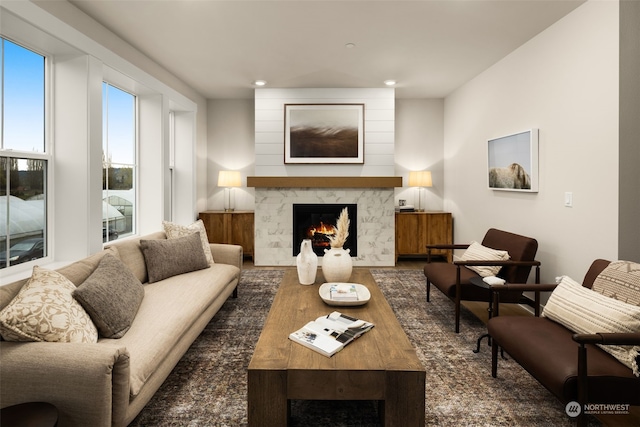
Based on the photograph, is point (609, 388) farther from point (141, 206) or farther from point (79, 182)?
point (141, 206)

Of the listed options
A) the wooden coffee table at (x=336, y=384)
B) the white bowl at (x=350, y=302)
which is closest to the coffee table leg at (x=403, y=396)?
the wooden coffee table at (x=336, y=384)

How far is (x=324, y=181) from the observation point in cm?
538

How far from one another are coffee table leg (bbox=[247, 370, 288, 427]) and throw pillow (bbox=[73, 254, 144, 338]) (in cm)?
86

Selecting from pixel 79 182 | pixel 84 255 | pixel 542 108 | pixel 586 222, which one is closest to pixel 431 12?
pixel 542 108

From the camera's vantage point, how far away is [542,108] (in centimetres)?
344

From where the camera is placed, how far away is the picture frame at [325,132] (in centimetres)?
545

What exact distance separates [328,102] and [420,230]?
2.42 meters

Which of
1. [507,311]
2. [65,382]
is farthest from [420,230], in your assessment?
[65,382]

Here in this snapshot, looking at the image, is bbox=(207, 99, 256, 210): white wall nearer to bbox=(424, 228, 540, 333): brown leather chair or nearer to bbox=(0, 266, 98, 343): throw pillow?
bbox=(424, 228, 540, 333): brown leather chair

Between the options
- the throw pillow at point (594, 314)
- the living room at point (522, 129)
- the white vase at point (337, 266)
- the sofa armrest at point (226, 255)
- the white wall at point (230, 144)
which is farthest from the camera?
the white wall at point (230, 144)

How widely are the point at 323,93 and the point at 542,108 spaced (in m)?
2.96

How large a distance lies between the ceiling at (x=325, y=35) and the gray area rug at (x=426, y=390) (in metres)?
2.66

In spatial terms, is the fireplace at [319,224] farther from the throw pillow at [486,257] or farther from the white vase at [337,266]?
the white vase at [337,266]

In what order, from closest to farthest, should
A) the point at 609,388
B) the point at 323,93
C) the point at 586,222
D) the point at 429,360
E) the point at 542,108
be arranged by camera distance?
the point at 609,388
the point at 429,360
the point at 586,222
the point at 542,108
the point at 323,93
